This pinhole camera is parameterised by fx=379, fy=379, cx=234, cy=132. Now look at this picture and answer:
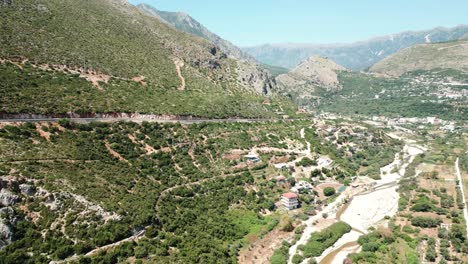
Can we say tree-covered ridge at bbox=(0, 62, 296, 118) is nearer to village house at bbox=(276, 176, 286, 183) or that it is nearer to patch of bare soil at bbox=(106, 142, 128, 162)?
patch of bare soil at bbox=(106, 142, 128, 162)

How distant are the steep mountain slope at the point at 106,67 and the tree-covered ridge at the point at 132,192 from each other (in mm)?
8368

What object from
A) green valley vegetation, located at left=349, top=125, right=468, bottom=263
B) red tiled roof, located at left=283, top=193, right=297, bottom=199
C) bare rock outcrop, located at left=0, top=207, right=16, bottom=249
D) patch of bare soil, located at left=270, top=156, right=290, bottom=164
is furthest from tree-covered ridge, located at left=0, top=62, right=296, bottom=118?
green valley vegetation, located at left=349, top=125, right=468, bottom=263

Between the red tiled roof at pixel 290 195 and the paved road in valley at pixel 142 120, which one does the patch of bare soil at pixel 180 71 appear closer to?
the paved road in valley at pixel 142 120

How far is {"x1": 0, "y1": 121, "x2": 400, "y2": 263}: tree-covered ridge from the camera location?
4412 centimetres

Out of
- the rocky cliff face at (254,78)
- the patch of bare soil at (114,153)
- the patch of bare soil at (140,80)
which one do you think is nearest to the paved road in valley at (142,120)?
the patch of bare soil at (114,153)

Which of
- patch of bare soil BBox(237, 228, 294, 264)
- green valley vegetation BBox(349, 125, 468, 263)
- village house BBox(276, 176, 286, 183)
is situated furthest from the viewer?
village house BBox(276, 176, 286, 183)

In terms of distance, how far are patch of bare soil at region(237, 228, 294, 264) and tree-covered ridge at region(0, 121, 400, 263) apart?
1.37 m

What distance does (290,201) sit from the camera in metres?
68.3

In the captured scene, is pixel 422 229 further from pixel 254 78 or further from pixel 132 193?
pixel 254 78

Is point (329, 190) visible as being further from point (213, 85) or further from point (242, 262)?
point (213, 85)

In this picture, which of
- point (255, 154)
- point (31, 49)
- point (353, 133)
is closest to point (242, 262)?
point (255, 154)

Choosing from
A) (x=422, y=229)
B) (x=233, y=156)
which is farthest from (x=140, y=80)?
(x=422, y=229)

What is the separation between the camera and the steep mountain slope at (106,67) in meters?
69.1

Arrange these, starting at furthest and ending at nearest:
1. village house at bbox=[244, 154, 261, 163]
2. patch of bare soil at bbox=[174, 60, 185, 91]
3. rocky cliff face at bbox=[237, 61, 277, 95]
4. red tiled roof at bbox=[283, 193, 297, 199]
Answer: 1. rocky cliff face at bbox=[237, 61, 277, 95]
2. patch of bare soil at bbox=[174, 60, 185, 91]
3. village house at bbox=[244, 154, 261, 163]
4. red tiled roof at bbox=[283, 193, 297, 199]
